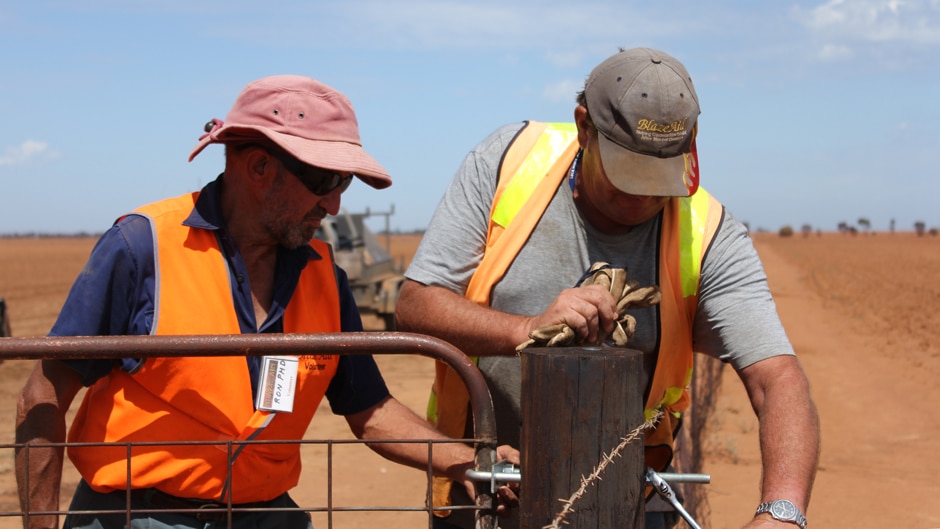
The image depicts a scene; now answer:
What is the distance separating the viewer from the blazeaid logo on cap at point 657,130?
8.18 feet

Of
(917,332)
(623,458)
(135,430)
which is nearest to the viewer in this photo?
(623,458)

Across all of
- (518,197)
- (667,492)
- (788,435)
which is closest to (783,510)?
(788,435)

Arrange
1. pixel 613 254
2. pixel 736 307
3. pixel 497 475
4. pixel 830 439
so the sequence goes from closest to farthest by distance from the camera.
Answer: pixel 497 475, pixel 736 307, pixel 613 254, pixel 830 439

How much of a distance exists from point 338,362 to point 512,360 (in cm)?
48

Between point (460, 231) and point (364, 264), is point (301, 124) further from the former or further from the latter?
point (364, 264)

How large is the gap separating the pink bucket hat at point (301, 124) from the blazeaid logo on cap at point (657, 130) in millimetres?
665

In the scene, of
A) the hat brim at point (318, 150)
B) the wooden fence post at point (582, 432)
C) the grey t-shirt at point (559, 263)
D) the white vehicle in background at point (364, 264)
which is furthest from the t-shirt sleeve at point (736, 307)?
the white vehicle in background at point (364, 264)

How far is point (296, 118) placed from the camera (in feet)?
8.30

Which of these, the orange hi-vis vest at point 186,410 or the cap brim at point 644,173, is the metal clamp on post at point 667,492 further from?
the orange hi-vis vest at point 186,410

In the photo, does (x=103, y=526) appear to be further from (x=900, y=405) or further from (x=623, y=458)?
(x=900, y=405)

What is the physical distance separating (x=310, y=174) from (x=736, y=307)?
1153 millimetres

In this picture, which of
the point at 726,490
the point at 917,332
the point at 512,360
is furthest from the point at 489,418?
the point at 917,332

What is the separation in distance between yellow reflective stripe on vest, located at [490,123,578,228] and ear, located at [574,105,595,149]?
0.11 metres

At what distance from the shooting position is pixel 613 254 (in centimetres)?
271
